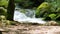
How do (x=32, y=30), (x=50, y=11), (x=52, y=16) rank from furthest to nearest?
(x=50, y=11)
(x=52, y=16)
(x=32, y=30)

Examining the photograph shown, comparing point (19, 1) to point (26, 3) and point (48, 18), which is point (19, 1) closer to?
point (26, 3)

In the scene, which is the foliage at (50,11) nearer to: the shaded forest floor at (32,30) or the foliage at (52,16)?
the foliage at (52,16)

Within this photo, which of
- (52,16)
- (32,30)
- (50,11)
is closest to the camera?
(32,30)

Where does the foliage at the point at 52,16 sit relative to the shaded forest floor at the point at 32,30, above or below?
below

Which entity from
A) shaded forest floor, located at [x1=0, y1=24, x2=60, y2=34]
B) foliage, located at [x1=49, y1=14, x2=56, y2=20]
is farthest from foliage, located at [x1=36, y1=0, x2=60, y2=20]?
shaded forest floor, located at [x1=0, y1=24, x2=60, y2=34]

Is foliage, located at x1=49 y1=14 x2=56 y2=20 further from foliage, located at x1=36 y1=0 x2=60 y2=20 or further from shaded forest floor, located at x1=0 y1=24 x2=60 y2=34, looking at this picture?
shaded forest floor, located at x1=0 y1=24 x2=60 y2=34

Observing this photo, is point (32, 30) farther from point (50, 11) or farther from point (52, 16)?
point (50, 11)

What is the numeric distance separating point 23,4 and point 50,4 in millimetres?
6922

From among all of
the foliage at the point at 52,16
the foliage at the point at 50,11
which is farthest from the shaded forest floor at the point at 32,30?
the foliage at the point at 50,11

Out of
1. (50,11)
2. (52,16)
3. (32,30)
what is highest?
(50,11)

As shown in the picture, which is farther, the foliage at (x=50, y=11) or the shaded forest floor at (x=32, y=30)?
the foliage at (x=50, y=11)

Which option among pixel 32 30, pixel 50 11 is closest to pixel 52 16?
pixel 50 11

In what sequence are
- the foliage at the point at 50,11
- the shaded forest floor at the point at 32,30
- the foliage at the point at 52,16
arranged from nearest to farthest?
the shaded forest floor at the point at 32,30, the foliage at the point at 52,16, the foliage at the point at 50,11

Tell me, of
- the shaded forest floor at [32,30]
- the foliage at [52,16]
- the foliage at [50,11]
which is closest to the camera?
the shaded forest floor at [32,30]
